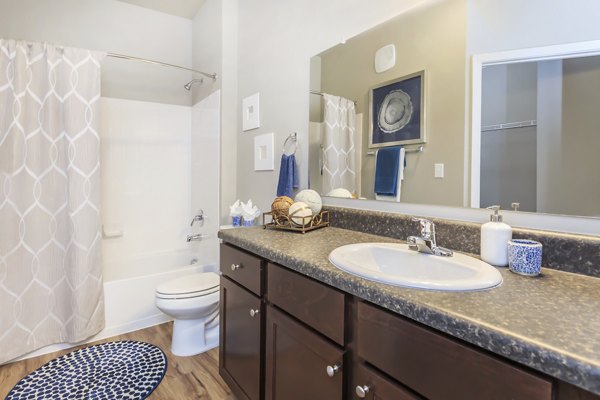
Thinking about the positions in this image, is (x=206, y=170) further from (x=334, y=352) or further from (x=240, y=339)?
(x=334, y=352)

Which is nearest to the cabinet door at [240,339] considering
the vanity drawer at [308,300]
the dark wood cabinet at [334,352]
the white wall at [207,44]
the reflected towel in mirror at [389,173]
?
the dark wood cabinet at [334,352]

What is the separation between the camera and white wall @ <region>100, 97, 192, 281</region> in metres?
2.66

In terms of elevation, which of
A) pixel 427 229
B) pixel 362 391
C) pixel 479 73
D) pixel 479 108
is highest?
pixel 479 73

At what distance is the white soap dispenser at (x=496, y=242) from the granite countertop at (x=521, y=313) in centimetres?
6

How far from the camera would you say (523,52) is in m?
0.95

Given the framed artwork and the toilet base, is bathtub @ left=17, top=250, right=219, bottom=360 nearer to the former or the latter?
the toilet base

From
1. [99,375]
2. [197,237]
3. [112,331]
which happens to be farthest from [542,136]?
[112,331]

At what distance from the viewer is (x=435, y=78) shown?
1158 mm

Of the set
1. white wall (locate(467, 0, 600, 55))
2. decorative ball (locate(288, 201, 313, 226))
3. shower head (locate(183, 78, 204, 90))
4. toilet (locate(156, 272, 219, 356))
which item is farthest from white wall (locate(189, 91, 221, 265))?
white wall (locate(467, 0, 600, 55))

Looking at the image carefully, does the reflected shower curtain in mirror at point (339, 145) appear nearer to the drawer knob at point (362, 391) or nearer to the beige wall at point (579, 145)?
the beige wall at point (579, 145)

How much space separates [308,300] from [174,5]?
2.91m

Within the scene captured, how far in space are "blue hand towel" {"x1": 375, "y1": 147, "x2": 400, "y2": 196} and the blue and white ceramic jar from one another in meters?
0.55

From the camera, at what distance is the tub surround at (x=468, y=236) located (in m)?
0.80

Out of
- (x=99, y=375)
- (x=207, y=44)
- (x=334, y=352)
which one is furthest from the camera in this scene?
(x=207, y=44)
